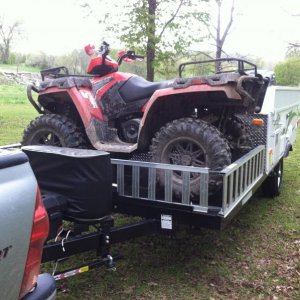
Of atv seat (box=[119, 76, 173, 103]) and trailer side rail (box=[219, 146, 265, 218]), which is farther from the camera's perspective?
atv seat (box=[119, 76, 173, 103])

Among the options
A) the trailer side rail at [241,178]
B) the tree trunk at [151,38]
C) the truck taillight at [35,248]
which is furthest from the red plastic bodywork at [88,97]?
the tree trunk at [151,38]

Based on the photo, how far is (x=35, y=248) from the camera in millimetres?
1907

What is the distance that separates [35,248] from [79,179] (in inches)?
49.7

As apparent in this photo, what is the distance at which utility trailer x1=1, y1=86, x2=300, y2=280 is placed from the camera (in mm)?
3146

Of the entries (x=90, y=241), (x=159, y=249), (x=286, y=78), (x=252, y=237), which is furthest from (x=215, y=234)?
(x=286, y=78)

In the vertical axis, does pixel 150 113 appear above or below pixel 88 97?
below

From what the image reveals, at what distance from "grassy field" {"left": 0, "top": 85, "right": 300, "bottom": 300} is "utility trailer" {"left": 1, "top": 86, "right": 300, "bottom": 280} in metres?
0.51

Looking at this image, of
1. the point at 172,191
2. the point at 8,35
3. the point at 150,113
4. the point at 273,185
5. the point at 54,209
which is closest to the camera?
the point at 54,209

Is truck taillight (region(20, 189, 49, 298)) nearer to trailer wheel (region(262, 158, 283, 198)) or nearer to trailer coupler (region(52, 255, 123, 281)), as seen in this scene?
trailer coupler (region(52, 255, 123, 281))

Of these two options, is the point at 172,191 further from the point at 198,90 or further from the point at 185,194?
the point at 198,90

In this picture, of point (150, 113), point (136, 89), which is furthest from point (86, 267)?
point (136, 89)

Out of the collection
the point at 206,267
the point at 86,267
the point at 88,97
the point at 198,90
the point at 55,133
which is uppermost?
the point at 198,90

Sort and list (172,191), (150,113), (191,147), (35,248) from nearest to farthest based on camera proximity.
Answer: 1. (35,248)
2. (172,191)
3. (191,147)
4. (150,113)

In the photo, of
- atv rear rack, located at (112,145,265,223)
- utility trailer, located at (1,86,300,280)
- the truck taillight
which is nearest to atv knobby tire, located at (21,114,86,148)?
utility trailer, located at (1,86,300,280)
